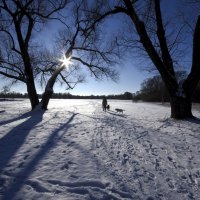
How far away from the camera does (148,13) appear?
13586 mm

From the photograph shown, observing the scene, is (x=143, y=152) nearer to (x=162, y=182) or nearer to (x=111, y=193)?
(x=162, y=182)

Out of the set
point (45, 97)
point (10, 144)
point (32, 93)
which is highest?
point (32, 93)

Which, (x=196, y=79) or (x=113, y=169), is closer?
(x=113, y=169)

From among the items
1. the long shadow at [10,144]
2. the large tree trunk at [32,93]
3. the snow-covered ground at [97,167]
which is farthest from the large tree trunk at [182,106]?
the large tree trunk at [32,93]

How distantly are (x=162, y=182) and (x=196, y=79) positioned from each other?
342 inches

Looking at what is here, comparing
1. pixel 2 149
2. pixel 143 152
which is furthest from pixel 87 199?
pixel 2 149

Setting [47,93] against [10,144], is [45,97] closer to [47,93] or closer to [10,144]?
[47,93]

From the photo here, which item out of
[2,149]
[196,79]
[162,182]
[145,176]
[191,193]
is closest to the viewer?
[191,193]

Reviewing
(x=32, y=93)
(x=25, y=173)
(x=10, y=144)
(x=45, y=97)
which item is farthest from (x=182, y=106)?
(x=32, y=93)

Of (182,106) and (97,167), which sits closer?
(97,167)

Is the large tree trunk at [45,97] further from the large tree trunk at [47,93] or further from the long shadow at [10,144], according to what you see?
the long shadow at [10,144]

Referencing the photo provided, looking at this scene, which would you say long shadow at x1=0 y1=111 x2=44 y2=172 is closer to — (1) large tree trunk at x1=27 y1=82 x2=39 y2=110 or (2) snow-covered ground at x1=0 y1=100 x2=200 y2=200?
(2) snow-covered ground at x1=0 y1=100 x2=200 y2=200

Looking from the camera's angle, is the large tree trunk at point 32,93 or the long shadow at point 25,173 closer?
the long shadow at point 25,173

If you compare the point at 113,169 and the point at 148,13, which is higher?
the point at 148,13
